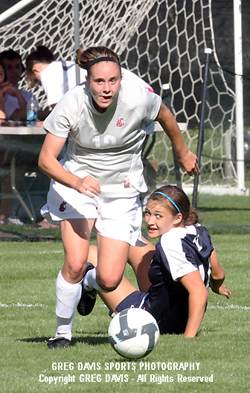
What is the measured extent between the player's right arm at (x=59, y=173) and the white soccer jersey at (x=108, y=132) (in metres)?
0.06

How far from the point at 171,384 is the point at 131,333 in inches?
17.4

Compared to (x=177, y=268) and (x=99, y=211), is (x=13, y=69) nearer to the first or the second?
(x=99, y=211)

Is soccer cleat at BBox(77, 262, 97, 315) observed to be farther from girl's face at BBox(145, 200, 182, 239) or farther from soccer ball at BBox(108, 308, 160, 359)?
soccer ball at BBox(108, 308, 160, 359)

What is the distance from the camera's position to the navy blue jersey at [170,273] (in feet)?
12.0

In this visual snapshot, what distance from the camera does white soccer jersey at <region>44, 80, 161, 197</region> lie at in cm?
355

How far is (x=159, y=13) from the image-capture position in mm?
15195

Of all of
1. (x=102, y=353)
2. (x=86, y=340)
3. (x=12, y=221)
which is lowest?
(x=12, y=221)

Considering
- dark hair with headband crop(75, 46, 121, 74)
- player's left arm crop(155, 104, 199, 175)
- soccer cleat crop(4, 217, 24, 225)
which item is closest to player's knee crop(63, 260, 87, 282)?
player's left arm crop(155, 104, 199, 175)

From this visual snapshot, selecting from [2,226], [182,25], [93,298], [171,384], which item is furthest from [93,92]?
[182,25]

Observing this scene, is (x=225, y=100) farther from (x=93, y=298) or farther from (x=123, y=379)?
(x=123, y=379)

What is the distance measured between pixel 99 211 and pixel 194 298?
728mm

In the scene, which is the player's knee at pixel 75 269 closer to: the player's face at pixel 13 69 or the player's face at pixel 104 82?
the player's face at pixel 104 82

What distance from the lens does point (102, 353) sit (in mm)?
3328

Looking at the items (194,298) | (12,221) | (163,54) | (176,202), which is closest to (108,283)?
(194,298)
